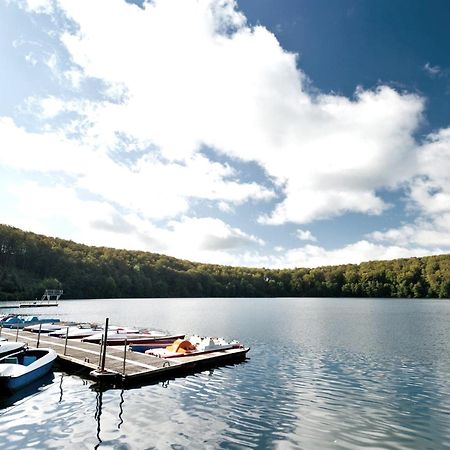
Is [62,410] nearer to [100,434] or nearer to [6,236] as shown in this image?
[100,434]

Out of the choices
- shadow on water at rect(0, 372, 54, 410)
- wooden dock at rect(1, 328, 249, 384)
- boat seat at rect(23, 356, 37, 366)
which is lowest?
shadow on water at rect(0, 372, 54, 410)

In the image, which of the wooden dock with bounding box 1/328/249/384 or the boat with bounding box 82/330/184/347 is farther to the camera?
the boat with bounding box 82/330/184/347

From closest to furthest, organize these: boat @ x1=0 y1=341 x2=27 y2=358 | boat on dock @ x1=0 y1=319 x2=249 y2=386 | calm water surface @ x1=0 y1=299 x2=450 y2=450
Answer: calm water surface @ x1=0 y1=299 x2=450 y2=450, boat on dock @ x1=0 y1=319 x2=249 y2=386, boat @ x1=0 y1=341 x2=27 y2=358

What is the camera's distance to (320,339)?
148 ft

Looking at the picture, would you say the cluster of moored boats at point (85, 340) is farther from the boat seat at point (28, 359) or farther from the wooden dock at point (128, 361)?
the wooden dock at point (128, 361)

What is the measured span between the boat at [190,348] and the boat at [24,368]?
8.27 meters

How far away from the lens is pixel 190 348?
3250 cm

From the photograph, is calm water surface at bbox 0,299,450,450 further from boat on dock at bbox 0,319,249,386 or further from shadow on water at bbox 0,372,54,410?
boat on dock at bbox 0,319,249,386

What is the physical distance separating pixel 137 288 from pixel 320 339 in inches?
5848

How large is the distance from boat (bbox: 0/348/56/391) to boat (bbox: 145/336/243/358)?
8274 millimetres

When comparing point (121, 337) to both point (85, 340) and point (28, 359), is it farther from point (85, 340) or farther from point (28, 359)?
point (28, 359)

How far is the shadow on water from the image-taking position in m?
20.3

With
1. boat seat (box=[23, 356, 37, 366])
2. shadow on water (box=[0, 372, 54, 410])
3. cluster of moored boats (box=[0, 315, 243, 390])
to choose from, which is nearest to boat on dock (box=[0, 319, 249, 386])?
cluster of moored boats (box=[0, 315, 243, 390])

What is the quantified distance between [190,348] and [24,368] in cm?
1320
